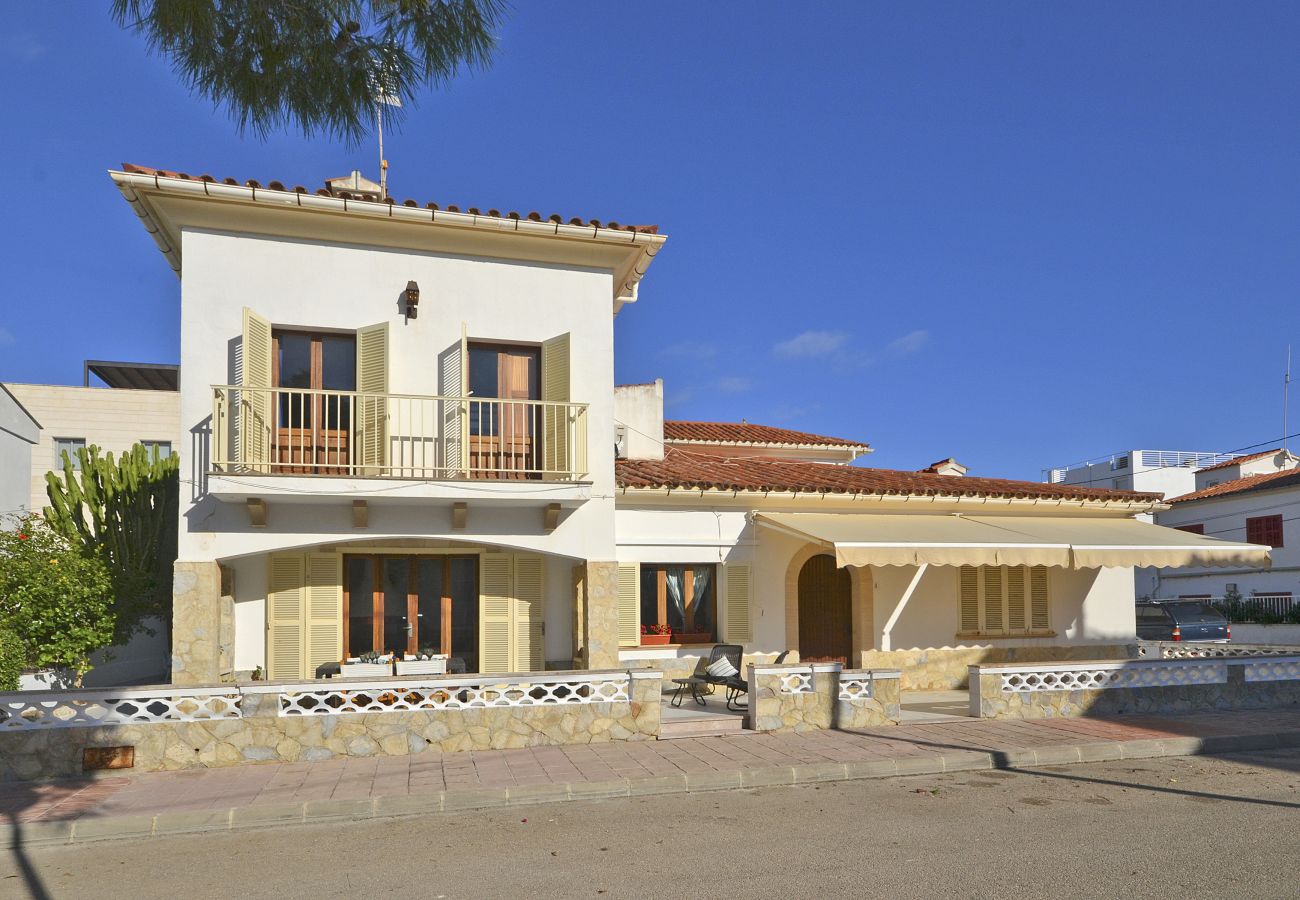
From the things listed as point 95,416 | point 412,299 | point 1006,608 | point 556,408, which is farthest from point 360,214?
point 95,416

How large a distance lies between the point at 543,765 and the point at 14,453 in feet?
55.8

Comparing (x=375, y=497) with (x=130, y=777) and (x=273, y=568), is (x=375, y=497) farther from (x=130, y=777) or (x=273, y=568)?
(x=130, y=777)

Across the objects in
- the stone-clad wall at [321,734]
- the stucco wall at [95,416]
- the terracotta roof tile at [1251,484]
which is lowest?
the stone-clad wall at [321,734]

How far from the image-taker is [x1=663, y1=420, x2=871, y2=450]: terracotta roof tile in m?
26.1

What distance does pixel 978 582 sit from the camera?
754 inches

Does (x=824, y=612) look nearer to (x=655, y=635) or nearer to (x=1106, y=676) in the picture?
(x=655, y=635)

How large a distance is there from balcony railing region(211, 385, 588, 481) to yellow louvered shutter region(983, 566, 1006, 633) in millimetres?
9033

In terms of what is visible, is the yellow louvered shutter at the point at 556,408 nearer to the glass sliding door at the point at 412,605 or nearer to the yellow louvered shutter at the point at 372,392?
the yellow louvered shutter at the point at 372,392

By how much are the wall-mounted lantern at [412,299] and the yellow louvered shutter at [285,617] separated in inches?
164

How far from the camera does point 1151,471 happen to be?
51.1 meters

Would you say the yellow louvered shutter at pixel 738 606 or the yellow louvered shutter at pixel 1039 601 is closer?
the yellow louvered shutter at pixel 738 606

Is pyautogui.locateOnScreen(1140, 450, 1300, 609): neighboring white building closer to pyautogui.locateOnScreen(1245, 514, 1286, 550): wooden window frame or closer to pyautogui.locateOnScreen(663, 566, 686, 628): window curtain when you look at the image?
pyautogui.locateOnScreen(1245, 514, 1286, 550): wooden window frame

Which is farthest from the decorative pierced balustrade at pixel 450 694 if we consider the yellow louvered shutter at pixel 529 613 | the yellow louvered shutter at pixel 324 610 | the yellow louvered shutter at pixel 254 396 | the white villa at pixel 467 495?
the yellow louvered shutter at pixel 254 396

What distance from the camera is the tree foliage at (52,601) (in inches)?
512
